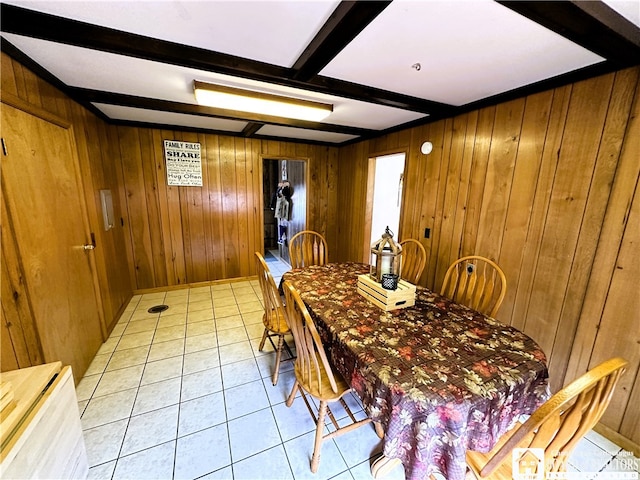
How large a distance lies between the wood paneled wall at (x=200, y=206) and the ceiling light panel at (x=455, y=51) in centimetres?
236

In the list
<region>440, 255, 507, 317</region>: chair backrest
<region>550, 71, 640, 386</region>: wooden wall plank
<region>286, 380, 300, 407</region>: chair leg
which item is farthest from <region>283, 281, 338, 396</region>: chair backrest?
<region>550, 71, 640, 386</region>: wooden wall plank

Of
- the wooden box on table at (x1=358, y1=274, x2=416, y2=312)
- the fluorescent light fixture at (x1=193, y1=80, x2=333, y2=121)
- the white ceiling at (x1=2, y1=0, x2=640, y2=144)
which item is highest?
the white ceiling at (x1=2, y1=0, x2=640, y2=144)

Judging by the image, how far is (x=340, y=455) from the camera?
1479 millimetres

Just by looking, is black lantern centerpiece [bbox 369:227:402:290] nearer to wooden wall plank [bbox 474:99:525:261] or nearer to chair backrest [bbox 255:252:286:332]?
chair backrest [bbox 255:252:286:332]

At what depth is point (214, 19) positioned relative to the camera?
120 centimetres

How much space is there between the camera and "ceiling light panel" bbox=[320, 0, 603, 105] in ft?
3.70

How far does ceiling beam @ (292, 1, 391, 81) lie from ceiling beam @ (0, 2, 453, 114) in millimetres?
210

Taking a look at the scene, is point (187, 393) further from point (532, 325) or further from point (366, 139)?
point (366, 139)

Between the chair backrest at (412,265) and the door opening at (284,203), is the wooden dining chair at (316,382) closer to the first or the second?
the chair backrest at (412,265)

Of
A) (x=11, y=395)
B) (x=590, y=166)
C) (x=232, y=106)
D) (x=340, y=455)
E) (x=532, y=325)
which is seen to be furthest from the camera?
(x=232, y=106)

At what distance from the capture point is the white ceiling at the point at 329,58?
112 cm

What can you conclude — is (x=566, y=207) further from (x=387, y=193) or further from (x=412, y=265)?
(x=387, y=193)

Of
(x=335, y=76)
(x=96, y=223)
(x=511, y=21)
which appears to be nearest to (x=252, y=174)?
(x=96, y=223)

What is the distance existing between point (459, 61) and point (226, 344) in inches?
112
